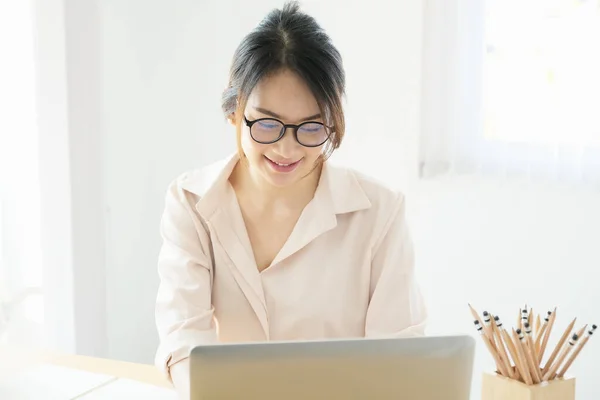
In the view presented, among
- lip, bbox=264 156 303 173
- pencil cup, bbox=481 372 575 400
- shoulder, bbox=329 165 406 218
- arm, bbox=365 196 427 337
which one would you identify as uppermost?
lip, bbox=264 156 303 173

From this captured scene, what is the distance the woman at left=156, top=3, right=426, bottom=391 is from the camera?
151 cm

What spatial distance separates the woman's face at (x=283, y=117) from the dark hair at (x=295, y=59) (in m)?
0.01

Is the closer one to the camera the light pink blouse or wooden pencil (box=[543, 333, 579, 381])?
wooden pencil (box=[543, 333, 579, 381])

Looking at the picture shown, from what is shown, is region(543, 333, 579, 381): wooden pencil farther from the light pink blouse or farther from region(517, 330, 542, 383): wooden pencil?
the light pink blouse

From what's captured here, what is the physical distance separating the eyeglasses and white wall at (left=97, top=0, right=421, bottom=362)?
50.1 inches

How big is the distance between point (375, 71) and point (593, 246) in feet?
3.05

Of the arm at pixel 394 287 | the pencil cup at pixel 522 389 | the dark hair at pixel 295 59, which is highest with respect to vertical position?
the dark hair at pixel 295 59

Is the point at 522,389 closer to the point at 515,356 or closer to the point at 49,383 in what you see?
the point at 515,356

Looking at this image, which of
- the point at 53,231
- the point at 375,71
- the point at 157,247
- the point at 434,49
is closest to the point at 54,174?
the point at 53,231

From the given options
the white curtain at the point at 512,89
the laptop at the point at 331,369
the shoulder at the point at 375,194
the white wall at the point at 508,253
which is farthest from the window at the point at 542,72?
the laptop at the point at 331,369

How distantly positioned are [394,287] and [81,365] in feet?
2.25

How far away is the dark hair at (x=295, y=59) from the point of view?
1.41 metres

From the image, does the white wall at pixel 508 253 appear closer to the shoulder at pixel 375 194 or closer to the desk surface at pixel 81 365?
the shoulder at pixel 375 194

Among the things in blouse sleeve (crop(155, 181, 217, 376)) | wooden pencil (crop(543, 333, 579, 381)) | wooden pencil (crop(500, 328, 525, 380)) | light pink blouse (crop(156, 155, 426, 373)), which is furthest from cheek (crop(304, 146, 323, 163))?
wooden pencil (crop(543, 333, 579, 381))
